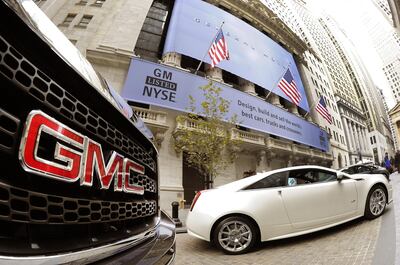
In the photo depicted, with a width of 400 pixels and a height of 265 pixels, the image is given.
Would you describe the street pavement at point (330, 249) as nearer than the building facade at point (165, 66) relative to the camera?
Yes

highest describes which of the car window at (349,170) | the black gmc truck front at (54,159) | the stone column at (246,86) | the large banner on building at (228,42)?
the large banner on building at (228,42)

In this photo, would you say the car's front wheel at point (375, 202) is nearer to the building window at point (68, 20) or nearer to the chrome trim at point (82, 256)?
the chrome trim at point (82, 256)

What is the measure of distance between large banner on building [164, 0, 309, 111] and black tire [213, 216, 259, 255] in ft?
47.4

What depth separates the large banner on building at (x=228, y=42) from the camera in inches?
701

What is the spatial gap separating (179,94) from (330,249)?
508 inches

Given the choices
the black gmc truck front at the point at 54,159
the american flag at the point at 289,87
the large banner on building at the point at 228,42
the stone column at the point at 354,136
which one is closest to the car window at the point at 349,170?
the american flag at the point at 289,87

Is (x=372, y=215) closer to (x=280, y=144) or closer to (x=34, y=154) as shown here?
(x=34, y=154)

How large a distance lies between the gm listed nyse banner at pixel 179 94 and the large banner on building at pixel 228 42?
8.27ft

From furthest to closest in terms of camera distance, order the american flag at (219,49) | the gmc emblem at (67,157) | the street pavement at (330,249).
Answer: the american flag at (219,49) < the street pavement at (330,249) < the gmc emblem at (67,157)

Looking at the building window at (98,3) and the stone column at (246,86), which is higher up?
the building window at (98,3)

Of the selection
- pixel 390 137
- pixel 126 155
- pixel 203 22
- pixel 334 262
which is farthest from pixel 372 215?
pixel 390 137

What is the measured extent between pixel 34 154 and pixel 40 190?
133 mm

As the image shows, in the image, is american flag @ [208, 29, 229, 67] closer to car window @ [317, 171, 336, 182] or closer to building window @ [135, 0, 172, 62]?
building window @ [135, 0, 172, 62]

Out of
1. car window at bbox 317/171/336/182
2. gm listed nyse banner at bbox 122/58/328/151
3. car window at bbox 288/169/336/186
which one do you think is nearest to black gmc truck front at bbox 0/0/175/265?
car window at bbox 288/169/336/186
